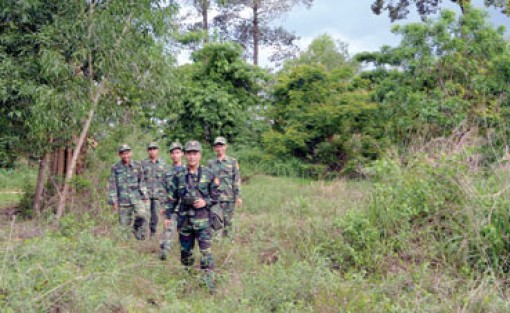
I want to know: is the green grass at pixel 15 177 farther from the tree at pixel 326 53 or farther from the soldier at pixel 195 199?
the tree at pixel 326 53

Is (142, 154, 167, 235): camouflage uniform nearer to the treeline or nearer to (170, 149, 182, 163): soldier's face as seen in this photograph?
(170, 149, 182, 163): soldier's face

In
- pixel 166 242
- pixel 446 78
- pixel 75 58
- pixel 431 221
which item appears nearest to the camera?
pixel 431 221

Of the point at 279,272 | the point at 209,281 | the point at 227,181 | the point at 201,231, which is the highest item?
the point at 227,181

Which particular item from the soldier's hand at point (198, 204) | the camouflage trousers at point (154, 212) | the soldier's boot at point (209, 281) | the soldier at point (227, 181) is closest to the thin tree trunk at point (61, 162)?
the camouflage trousers at point (154, 212)

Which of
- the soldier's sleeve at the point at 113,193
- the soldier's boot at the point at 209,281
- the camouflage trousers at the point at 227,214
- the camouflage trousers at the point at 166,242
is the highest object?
the soldier's sleeve at the point at 113,193

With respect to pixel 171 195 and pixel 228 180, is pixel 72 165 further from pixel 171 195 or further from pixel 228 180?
Result: pixel 171 195

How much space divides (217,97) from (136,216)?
9.26m

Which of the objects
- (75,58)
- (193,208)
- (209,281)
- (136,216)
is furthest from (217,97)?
(209,281)

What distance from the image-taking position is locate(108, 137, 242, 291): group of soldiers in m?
5.94

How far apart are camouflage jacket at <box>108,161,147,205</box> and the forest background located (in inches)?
23.2

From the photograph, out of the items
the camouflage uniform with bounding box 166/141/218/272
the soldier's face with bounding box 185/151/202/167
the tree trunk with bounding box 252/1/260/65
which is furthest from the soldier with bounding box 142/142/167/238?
the tree trunk with bounding box 252/1/260/65

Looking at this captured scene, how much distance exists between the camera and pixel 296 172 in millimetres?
16094

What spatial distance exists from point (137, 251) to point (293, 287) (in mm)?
2866

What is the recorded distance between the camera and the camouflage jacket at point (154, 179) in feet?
28.3
